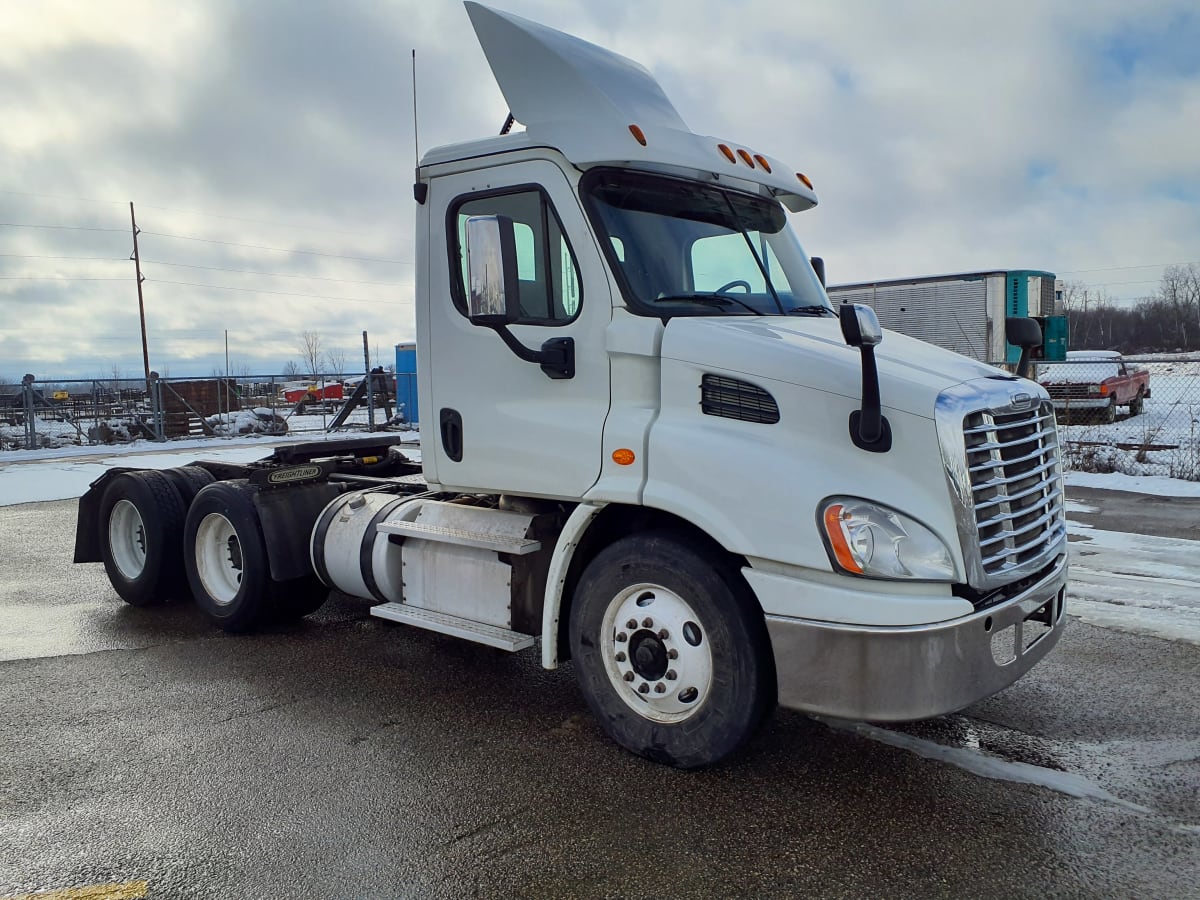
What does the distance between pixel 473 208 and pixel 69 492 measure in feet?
39.6

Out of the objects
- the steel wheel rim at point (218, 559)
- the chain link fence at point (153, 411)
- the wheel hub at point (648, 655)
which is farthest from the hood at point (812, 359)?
the chain link fence at point (153, 411)

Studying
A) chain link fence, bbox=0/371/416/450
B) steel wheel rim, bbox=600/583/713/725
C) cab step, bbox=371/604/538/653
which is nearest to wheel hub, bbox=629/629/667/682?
steel wheel rim, bbox=600/583/713/725

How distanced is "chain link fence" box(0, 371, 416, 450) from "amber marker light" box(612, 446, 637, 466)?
61.1 ft

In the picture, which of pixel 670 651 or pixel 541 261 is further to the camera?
pixel 541 261

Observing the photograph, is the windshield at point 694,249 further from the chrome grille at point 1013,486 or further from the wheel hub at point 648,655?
the wheel hub at point 648,655

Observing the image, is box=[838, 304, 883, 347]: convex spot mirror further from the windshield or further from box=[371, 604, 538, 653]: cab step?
box=[371, 604, 538, 653]: cab step

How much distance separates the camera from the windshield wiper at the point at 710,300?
4.36 m

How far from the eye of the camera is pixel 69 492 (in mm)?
14102

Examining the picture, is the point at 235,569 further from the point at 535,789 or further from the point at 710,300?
the point at 710,300

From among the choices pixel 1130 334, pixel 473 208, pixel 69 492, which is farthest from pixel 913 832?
pixel 1130 334

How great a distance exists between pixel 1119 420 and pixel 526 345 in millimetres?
21163

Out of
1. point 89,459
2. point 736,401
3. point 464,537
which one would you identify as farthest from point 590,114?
point 89,459

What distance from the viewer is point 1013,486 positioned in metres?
3.90

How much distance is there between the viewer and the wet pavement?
131 inches
